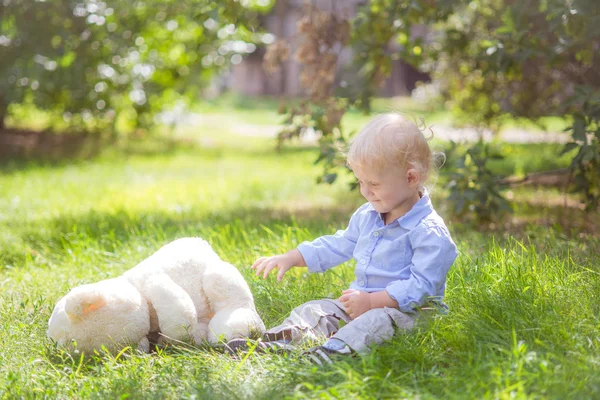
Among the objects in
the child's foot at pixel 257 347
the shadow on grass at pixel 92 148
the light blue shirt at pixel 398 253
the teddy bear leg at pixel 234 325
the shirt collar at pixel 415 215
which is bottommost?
the shadow on grass at pixel 92 148

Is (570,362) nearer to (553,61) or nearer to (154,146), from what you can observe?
(553,61)

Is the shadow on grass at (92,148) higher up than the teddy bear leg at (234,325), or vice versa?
the teddy bear leg at (234,325)

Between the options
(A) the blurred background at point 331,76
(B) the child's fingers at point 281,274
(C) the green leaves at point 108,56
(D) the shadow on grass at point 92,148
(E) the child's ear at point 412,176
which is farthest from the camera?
(D) the shadow on grass at point 92,148

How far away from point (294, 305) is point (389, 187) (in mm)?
761

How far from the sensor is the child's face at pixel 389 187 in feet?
8.49

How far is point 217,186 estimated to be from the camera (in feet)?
21.5

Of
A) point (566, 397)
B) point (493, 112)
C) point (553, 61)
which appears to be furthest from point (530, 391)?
point (493, 112)

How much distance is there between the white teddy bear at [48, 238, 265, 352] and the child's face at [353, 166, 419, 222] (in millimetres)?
645

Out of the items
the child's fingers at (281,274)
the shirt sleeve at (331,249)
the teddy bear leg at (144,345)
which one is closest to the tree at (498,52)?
the shirt sleeve at (331,249)

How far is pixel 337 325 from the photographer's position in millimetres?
2705

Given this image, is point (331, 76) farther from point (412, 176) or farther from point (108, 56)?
point (108, 56)

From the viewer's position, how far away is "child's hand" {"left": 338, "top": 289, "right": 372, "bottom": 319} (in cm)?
252

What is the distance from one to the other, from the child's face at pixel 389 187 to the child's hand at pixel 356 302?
36 cm

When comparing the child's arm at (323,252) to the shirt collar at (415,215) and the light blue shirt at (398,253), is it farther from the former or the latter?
the shirt collar at (415,215)
